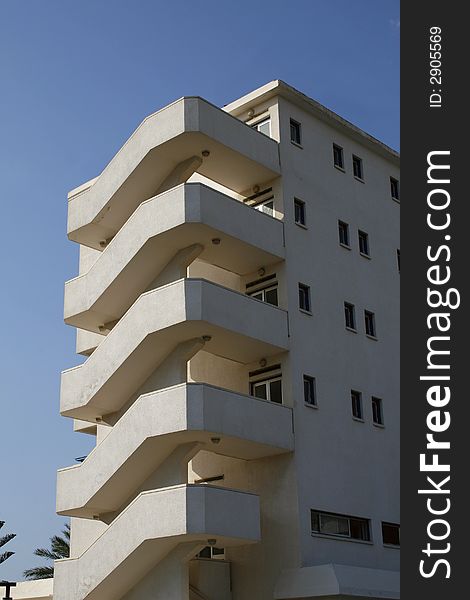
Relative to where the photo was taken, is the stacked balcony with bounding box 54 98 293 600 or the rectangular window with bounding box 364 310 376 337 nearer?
the stacked balcony with bounding box 54 98 293 600

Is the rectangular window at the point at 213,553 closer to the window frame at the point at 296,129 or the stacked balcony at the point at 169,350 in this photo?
the stacked balcony at the point at 169,350

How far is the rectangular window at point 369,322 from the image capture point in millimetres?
38375

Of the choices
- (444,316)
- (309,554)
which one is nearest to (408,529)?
(444,316)

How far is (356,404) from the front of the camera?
120 ft

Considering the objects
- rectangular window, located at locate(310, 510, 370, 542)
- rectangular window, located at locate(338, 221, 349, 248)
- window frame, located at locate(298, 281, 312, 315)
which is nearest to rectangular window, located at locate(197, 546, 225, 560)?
rectangular window, located at locate(310, 510, 370, 542)

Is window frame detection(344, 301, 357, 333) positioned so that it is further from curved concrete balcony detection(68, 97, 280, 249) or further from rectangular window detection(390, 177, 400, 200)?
rectangular window detection(390, 177, 400, 200)

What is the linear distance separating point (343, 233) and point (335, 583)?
14.5 m

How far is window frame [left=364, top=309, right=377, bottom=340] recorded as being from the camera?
38.3 m

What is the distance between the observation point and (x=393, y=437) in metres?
37.3

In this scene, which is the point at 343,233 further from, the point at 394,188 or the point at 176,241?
the point at 176,241

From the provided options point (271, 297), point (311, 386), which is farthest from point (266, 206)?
point (311, 386)

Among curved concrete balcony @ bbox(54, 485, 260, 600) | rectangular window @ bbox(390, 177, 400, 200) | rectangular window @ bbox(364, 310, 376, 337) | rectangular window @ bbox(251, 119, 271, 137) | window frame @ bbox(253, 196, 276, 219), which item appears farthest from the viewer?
rectangular window @ bbox(390, 177, 400, 200)

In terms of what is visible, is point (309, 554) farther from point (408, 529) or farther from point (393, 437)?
point (408, 529)

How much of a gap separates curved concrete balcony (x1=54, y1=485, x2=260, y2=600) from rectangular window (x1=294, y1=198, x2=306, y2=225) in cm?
1080
